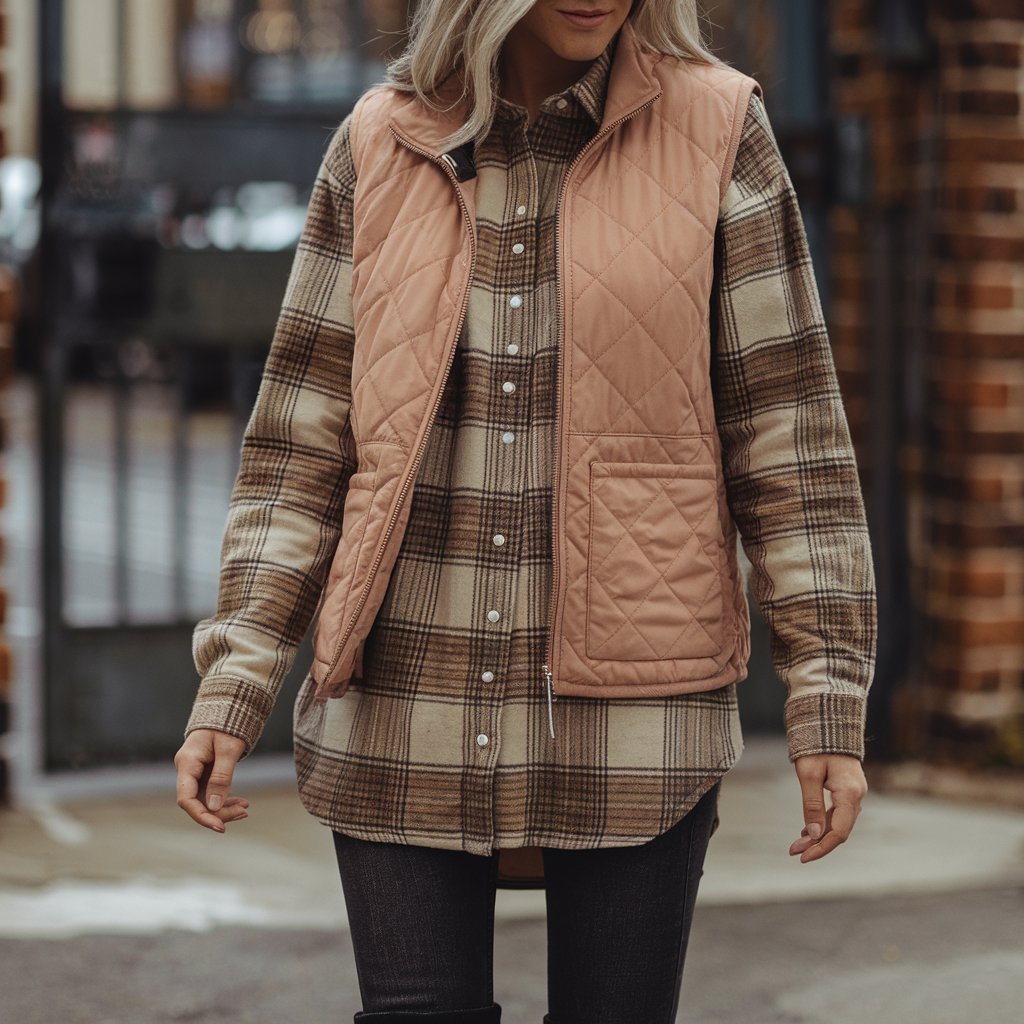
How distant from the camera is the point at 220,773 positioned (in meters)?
2.04

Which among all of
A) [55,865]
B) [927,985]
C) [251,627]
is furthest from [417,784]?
[55,865]

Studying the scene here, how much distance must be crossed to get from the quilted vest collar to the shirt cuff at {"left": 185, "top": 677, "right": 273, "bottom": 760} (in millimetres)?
657

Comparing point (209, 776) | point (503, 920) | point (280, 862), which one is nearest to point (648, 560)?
point (209, 776)

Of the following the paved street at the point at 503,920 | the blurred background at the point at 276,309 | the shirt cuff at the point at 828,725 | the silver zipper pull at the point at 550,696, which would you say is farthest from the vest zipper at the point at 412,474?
the blurred background at the point at 276,309

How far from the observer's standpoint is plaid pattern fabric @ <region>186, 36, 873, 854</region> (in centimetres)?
203

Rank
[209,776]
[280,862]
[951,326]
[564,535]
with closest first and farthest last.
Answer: [564,535], [209,776], [280,862], [951,326]

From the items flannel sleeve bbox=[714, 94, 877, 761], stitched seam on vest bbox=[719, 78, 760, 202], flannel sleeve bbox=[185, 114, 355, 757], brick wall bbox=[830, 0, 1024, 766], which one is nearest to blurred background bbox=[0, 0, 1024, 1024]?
brick wall bbox=[830, 0, 1024, 766]

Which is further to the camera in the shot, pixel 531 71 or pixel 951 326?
pixel 951 326

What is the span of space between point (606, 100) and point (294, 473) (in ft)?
1.87

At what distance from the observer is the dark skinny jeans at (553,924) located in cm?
204

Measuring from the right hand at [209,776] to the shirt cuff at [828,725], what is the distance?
637 mm

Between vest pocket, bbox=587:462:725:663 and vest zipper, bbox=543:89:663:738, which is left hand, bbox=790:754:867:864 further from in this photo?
vest zipper, bbox=543:89:663:738

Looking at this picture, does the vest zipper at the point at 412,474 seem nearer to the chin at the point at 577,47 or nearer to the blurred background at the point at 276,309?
the chin at the point at 577,47

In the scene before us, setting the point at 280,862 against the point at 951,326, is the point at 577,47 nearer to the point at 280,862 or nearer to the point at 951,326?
Answer: the point at 280,862
